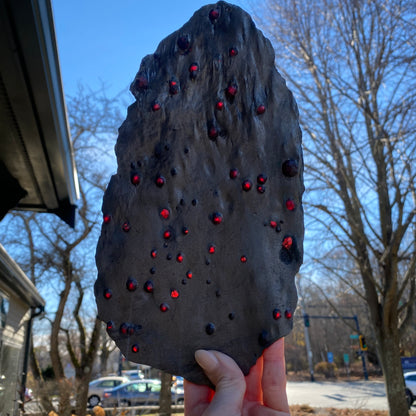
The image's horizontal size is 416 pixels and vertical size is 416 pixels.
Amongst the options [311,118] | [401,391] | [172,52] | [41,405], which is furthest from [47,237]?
[172,52]

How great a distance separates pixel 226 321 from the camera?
1640 millimetres

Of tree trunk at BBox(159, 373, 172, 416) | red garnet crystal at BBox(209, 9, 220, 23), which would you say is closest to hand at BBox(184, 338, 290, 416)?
red garnet crystal at BBox(209, 9, 220, 23)

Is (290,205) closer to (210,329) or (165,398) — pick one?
(210,329)

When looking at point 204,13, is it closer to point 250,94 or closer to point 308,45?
point 250,94

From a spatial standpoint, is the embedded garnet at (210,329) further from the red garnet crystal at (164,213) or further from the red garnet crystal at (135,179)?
the red garnet crystal at (135,179)

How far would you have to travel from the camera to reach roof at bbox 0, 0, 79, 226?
314cm

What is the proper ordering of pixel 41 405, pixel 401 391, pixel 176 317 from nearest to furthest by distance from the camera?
pixel 176 317
pixel 401 391
pixel 41 405

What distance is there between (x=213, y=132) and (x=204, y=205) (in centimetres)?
32

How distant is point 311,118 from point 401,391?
18.3ft

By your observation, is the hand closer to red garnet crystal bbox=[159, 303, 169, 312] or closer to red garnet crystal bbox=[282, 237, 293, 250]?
red garnet crystal bbox=[159, 303, 169, 312]

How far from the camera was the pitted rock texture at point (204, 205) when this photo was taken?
5.30ft

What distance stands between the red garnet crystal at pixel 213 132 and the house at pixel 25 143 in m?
1.94

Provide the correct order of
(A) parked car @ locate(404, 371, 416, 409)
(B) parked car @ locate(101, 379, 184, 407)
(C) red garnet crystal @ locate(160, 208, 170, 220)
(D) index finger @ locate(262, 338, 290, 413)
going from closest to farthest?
1. (D) index finger @ locate(262, 338, 290, 413)
2. (C) red garnet crystal @ locate(160, 208, 170, 220)
3. (A) parked car @ locate(404, 371, 416, 409)
4. (B) parked car @ locate(101, 379, 184, 407)

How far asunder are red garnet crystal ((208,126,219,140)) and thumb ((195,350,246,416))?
87 cm
